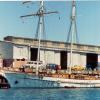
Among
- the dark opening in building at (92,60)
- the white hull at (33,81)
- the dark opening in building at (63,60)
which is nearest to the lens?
the white hull at (33,81)

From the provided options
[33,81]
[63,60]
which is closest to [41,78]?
[33,81]

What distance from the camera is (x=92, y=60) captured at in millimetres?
96938

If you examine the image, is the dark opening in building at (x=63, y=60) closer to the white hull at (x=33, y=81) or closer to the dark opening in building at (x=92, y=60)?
the dark opening in building at (x=92, y=60)

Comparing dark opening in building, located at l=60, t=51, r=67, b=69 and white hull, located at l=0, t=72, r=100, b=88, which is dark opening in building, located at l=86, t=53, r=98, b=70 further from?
white hull, located at l=0, t=72, r=100, b=88

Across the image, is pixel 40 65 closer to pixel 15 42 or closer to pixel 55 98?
pixel 15 42

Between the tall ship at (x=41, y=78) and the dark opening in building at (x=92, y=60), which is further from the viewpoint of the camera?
the dark opening in building at (x=92, y=60)

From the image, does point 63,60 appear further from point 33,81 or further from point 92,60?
point 33,81

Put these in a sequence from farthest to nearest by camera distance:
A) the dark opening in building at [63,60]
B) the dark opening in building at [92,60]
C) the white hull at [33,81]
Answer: the dark opening in building at [92,60] < the dark opening in building at [63,60] < the white hull at [33,81]

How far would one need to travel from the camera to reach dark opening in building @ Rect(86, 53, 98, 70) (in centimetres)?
9569

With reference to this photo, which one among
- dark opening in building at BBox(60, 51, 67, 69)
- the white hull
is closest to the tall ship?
the white hull

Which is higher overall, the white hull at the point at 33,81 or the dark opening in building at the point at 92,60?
the dark opening in building at the point at 92,60

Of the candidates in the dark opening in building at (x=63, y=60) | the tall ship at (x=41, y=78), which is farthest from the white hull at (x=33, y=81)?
the dark opening in building at (x=63, y=60)

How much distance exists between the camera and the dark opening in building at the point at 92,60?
314ft

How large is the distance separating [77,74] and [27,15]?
1332 centimetres
